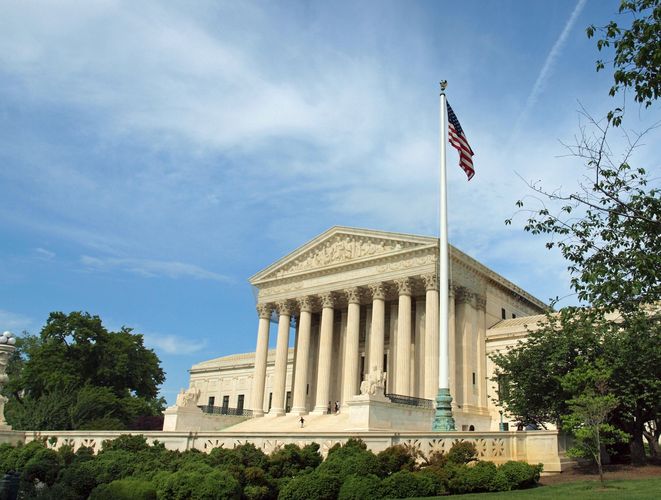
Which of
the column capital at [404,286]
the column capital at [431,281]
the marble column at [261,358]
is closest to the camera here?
the column capital at [431,281]

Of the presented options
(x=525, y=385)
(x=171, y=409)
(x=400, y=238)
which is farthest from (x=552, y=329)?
(x=171, y=409)

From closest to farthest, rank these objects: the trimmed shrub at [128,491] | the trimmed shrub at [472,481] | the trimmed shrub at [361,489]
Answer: the trimmed shrub at [361,489], the trimmed shrub at [128,491], the trimmed shrub at [472,481]

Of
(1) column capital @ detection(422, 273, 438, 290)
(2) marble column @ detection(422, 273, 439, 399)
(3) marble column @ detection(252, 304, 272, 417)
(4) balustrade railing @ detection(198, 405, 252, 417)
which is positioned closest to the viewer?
(2) marble column @ detection(422, 273, 439, 399)

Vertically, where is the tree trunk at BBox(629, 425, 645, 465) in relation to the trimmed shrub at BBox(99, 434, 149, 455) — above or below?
above

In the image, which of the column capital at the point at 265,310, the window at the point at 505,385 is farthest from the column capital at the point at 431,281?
the column capital at the point at 265,310

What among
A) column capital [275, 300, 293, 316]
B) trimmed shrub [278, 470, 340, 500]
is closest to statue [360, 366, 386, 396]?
trimmed shrub [278, 470, 340, 500]

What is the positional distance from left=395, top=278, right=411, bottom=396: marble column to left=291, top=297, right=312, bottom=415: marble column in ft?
30.8

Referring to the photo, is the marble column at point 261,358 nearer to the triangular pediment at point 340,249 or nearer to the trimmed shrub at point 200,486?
the triangular pediment at point 340,249

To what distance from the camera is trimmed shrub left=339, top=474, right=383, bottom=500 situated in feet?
58.5

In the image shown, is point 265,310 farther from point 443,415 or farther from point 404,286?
point 443,415

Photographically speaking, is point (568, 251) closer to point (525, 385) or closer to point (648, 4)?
point (648, 4)

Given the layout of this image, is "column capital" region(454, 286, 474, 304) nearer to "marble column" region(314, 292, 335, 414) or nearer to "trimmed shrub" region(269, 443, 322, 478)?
"marble column" region(314, 292, 335, 414)

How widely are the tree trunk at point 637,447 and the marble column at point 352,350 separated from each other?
23366mm

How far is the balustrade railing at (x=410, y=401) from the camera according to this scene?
40750 mm
